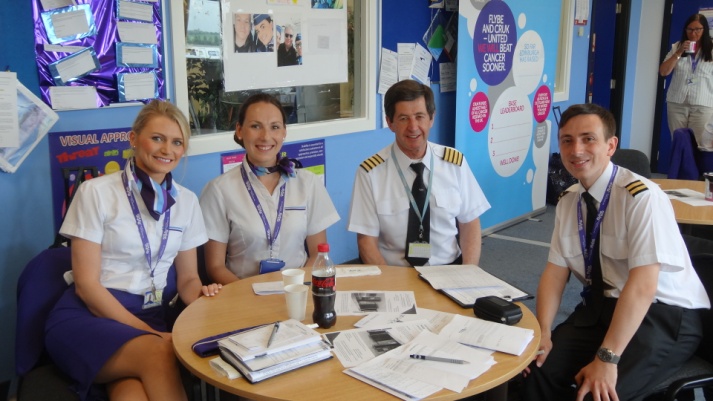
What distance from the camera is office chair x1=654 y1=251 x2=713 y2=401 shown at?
6.53 feet

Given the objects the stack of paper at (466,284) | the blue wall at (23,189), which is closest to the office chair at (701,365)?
the stack of paper at (466,284)

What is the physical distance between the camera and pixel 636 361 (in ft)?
6.55

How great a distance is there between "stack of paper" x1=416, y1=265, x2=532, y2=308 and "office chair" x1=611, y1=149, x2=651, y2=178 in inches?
82.5

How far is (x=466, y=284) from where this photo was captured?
7.13 feet

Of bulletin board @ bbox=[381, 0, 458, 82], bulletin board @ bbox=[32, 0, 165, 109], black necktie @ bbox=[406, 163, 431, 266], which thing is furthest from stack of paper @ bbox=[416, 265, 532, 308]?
bulletin board @ bbox=[381, 0, 458, 82]

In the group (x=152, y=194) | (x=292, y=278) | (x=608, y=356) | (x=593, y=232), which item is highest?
(x=152, y=194)

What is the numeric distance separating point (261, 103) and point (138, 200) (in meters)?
0.67

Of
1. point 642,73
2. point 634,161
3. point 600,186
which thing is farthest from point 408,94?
point 642,73

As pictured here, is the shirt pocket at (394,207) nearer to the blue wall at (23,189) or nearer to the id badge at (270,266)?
the id badge at (270,266)

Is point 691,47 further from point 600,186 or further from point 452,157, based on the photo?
point 600,186

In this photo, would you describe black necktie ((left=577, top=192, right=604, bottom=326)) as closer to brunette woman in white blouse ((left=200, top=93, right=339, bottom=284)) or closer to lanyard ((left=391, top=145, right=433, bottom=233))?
lanyard ((left=391, top=145, right=433, bottom=233))

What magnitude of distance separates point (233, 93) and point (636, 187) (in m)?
2.37

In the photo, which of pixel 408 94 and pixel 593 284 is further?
pixel 408 94

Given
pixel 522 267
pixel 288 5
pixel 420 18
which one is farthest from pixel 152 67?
pixel 522 267
